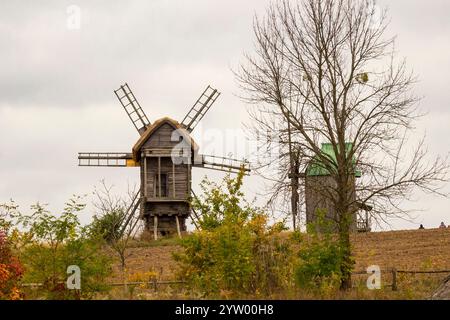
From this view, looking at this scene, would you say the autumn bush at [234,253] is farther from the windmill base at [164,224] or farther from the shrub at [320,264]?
the windmill base at [164,224]

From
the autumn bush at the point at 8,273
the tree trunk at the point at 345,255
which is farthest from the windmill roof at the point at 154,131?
the autumn bush at the point at 8,273

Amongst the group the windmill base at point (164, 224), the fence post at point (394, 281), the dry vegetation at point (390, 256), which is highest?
the windmill base at point (164, 224)

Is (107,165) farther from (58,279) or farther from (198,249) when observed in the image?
(58,279)

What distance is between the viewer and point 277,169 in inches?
951

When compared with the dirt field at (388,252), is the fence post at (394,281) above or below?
below

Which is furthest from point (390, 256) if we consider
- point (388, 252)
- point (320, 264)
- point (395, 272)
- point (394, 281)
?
point (320, 264)

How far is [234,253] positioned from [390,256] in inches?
741

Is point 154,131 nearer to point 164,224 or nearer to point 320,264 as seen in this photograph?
point 164,224

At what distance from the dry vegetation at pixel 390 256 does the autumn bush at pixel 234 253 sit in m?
1.99

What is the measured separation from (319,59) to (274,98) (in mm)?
1733

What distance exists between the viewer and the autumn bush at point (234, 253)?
18906mm

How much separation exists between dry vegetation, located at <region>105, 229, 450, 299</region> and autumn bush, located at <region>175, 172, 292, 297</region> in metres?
1.99

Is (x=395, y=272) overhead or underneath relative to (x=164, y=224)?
underneath

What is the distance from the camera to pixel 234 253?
62.1 feet
